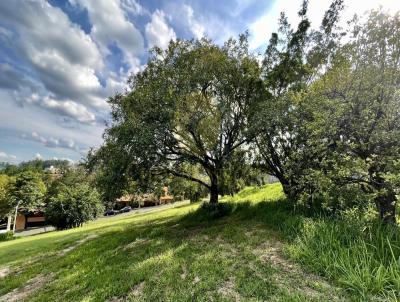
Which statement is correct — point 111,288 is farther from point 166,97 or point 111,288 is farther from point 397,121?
point 397,121

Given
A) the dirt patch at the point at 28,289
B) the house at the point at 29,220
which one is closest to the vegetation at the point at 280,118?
the dirt patch at the point at 28,289

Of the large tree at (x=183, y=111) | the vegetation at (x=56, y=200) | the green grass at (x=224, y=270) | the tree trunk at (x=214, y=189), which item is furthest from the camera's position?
the vegetation at (x=56, y=200)

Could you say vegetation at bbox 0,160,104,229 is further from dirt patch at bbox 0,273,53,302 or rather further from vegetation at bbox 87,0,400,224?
dirt patch at bbox 0,273,53,302

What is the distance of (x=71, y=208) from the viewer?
28.8m

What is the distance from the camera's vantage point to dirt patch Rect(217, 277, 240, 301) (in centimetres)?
390

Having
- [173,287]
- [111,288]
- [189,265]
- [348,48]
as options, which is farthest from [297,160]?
[111,288]


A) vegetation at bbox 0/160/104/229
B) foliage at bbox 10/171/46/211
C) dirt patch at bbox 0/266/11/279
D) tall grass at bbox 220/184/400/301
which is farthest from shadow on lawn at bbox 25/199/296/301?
foliage at bbox 10/171/46/211

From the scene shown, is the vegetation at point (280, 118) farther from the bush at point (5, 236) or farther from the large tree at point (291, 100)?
the bush at point (5, 236)

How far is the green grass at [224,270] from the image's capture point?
12.4 ft

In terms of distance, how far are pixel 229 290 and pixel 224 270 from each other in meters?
0.67

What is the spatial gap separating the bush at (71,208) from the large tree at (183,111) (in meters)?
21.3

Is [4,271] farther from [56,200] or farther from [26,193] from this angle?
[26,193]

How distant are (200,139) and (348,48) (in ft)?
20.7

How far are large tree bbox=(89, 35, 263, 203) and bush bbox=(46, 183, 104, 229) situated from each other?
2126 cm
